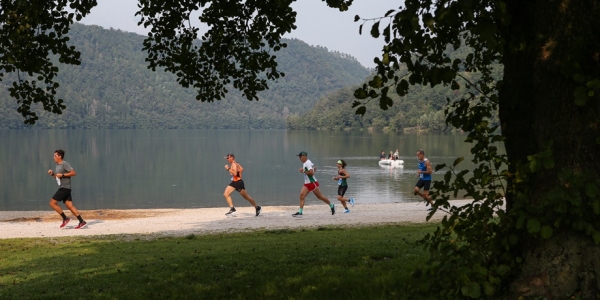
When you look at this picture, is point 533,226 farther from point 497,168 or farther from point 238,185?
point 238,185

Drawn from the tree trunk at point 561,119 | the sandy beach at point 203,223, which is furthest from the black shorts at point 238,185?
the tree trunk at point 561,119

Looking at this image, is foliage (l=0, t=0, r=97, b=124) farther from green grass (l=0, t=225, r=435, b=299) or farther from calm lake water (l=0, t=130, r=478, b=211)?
calm lake water (l=0, t=130, r=478, b=211)

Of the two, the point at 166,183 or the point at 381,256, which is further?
the point at 166,183

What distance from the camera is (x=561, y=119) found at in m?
3.86

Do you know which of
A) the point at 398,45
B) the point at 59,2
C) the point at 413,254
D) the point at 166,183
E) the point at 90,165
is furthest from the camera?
the point at 90,165

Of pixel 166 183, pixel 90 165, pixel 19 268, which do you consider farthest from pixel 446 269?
pixel 90 165

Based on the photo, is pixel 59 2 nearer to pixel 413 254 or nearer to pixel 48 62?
pixel 48 62

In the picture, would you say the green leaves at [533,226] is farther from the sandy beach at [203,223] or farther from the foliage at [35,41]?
the sandy beach at [203,223]

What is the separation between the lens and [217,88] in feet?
29.5

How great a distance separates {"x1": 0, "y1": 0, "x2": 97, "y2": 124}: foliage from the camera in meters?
6.90

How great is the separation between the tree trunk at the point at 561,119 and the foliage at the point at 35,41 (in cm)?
454

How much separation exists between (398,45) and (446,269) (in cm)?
122

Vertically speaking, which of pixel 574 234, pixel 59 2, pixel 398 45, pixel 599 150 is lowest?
pixel 574 234

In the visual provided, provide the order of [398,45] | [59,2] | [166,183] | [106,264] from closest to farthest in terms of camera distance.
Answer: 1. [398,45]
2. [59,2]
3. [106,264]
4. [166,183]
